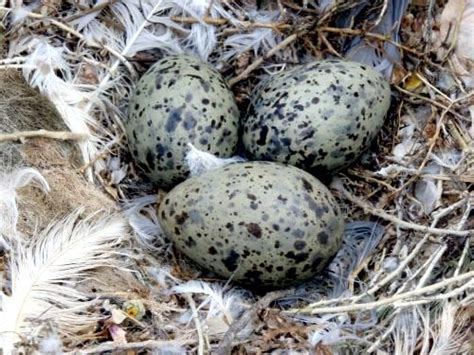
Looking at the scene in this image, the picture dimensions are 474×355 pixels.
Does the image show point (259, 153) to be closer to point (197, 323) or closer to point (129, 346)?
point (197, 323)

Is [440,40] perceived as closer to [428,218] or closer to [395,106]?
[395,106]

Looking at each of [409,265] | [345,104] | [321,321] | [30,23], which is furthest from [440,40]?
[30,23]

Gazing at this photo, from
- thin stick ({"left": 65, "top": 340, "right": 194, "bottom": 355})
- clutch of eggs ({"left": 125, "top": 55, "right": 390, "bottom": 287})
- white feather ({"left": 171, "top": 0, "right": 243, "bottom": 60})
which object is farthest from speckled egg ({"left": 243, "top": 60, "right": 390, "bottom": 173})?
thin stick ({"left": 65, "top": 340, "right": 194, "bottom": 355})

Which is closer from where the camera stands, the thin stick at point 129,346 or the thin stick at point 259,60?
the thin stick at point 129,346

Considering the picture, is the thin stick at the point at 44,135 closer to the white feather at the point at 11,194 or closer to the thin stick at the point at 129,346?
the white feather at the point at 11,194

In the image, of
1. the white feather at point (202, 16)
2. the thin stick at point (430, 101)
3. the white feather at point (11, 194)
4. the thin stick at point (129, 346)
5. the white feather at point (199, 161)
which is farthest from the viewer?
the white feather at point (202, 16)

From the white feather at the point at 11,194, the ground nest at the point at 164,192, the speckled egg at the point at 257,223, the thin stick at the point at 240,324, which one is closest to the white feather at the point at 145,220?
the ground nest at the point at 164,192
